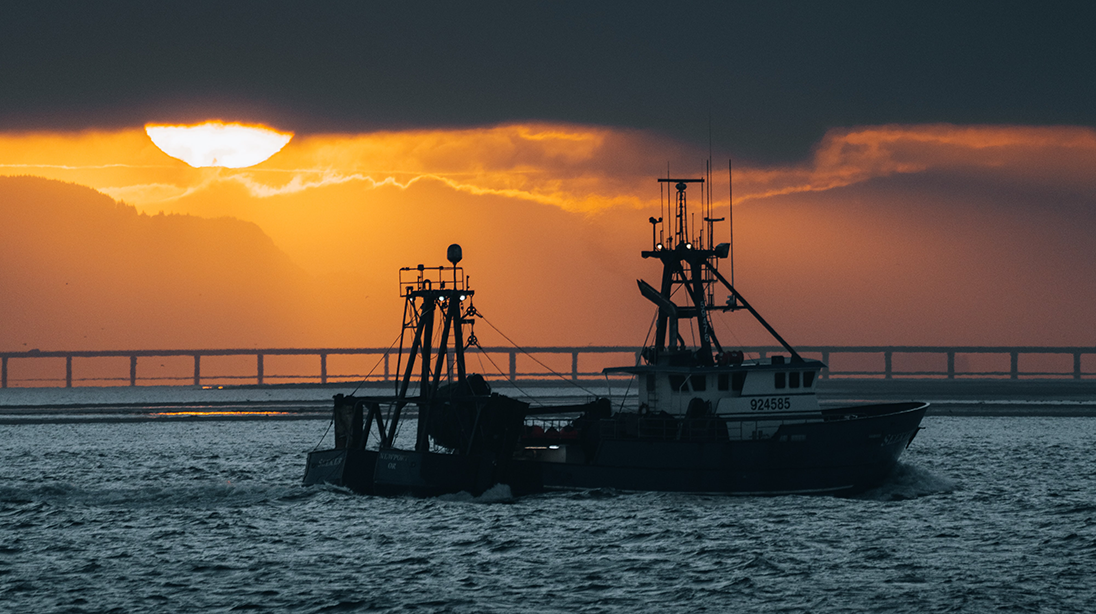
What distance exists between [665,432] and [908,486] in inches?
501

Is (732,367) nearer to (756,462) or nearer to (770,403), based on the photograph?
(770,403)

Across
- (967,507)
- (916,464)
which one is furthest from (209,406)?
(967,507)

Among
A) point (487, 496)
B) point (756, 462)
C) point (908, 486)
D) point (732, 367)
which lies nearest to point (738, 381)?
point (732, 367)

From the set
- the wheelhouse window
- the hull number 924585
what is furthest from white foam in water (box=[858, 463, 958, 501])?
the wheelhouse window

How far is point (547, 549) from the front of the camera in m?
40.8

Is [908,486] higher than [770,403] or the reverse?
the reverse

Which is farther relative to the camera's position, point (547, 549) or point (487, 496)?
point (487, 496)

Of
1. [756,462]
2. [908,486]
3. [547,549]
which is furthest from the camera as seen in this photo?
[908,486]

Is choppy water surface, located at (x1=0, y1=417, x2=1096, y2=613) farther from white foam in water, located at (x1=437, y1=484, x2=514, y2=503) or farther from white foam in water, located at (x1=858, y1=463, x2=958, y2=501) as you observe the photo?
white foam in water, located at (x1=858, y1=463, x2=958, y2=501)

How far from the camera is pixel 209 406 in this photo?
176m

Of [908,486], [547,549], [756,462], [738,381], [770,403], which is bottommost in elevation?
[547,549]

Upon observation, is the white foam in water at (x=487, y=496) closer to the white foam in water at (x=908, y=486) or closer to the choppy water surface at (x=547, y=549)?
the choppy water surface at (x=547, y=549)

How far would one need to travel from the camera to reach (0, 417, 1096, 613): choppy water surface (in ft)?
111

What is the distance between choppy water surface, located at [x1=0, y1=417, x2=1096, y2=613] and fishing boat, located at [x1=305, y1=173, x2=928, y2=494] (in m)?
0.98
